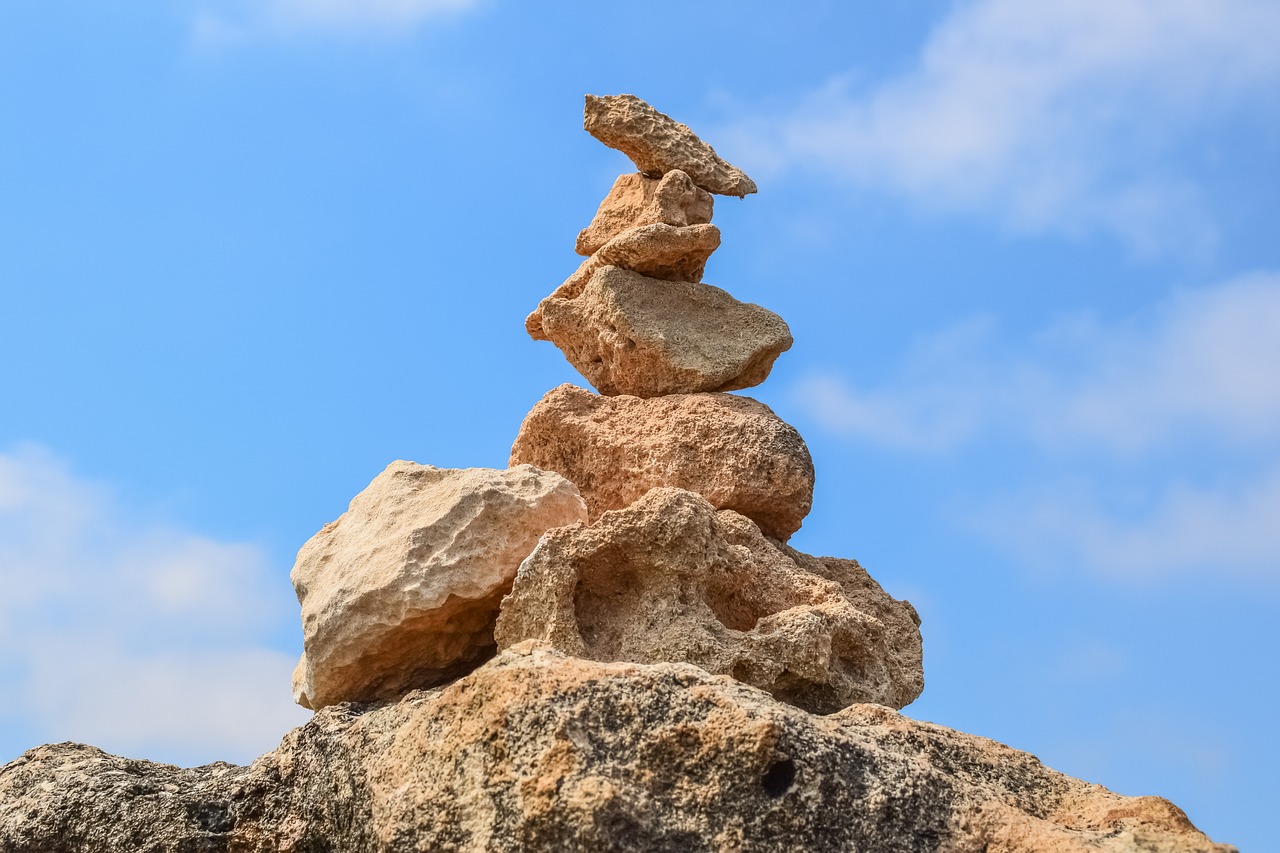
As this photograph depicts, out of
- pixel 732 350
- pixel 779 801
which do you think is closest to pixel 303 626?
pixel 732 350

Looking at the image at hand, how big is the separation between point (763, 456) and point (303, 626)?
7.16ft

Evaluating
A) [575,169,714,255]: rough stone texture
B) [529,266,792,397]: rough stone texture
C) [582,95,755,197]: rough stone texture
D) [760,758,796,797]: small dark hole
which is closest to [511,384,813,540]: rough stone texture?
[529,266,792,397]: rough stone texture

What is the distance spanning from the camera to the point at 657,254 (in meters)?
7.69

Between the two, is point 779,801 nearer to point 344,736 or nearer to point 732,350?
point 344,736

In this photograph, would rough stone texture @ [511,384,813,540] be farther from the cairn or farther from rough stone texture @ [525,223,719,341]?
rough stone texture @ [525,223,719,341]

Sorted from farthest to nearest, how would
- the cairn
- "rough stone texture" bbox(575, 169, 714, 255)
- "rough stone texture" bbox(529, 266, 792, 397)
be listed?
"rough stone texture" bbox(575, 169, 714, 255) → "rough stone texture" bbox(529, 266, 792, 397) → the cairn

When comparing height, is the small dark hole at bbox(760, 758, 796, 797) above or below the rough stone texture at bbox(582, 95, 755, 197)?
below

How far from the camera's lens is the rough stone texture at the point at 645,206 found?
26.0ft

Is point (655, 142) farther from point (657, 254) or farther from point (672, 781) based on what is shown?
point (672, 781)

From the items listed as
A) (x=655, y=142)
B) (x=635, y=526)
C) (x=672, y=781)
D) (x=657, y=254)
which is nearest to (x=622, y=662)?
(x=635, y=526)

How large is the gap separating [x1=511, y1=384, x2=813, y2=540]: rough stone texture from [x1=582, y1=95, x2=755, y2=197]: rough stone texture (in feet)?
4.61

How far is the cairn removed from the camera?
596 cm

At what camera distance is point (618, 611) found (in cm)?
609

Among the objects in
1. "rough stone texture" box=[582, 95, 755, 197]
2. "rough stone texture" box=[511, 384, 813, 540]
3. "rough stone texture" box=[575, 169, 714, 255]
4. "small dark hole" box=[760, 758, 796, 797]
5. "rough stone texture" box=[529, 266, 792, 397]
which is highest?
"rough stone texture" box=[582, 95, 755, 197]
